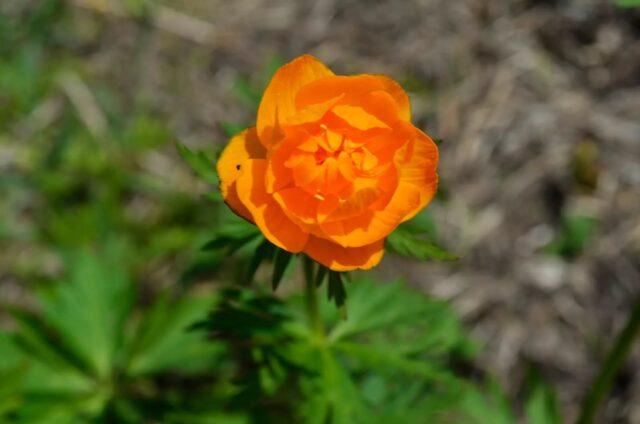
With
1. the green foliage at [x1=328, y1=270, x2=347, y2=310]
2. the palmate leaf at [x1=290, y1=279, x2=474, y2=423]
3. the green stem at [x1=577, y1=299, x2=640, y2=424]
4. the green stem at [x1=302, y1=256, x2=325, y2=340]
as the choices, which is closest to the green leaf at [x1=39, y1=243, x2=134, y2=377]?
the palmate leaf at [x1=290, y1=279, x2=474, y2=423]

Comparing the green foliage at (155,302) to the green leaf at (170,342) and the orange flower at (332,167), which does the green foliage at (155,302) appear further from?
the orange flower at (332,167)

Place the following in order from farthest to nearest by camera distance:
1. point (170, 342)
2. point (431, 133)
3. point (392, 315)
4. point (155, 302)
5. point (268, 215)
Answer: point (431, 133)
point (155, 302)
point (170, 342)
point (392, 315)
point (268, 215)

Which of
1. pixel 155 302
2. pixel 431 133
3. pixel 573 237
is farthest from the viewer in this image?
pixel 431 133

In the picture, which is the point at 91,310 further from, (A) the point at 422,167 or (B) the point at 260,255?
(A) the point at 422,167

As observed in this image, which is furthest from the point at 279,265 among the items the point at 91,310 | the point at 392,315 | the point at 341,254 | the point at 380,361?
the point at 91,310

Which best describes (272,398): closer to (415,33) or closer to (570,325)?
(570,325)

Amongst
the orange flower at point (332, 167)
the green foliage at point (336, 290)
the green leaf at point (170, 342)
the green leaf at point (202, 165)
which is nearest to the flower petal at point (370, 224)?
the orange flower at point (332, 167)

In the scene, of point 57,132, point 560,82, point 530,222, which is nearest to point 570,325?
point 530,222
